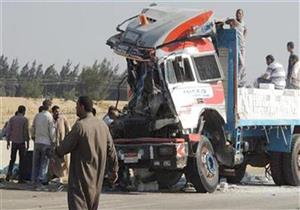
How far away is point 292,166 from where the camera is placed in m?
18.7

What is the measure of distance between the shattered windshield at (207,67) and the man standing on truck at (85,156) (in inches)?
305

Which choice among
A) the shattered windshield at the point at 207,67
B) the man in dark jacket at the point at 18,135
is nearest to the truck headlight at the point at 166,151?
the shattered windshield at the point at 207,67

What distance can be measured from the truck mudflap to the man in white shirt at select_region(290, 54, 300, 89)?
17.7ft

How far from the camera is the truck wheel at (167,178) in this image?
55.3 feet

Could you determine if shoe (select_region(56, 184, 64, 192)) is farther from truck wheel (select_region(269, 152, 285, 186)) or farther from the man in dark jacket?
truck wheel (select_region(269, 152, 285, 186))

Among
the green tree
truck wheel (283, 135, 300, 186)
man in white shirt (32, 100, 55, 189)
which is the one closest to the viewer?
man in white shirt (32, 100, 55, 189)

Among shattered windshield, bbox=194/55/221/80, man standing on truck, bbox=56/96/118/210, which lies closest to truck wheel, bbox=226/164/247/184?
shattered windshield, bbox=194/55/221/80

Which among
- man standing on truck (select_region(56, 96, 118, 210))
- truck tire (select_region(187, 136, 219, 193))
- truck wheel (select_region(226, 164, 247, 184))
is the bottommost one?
truck wheel (select_region(226, 164, 247, 184))

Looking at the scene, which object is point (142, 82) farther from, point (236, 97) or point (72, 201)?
point (72, 201)

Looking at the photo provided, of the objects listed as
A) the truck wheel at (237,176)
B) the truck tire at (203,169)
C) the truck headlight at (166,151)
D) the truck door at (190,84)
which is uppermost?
the truck door at (190,84)

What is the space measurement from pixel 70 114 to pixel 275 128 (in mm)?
35502

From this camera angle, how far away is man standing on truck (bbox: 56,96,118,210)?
28.5 ft

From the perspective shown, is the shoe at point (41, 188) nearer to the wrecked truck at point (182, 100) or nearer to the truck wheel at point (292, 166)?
the wrecked truck at point (182, 100)

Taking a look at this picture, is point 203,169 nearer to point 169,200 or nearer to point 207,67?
point 169,200
